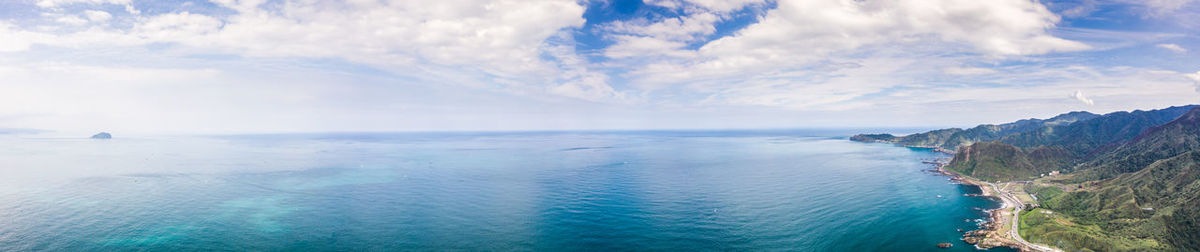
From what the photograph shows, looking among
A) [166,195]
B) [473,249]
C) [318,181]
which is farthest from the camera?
[318,181]

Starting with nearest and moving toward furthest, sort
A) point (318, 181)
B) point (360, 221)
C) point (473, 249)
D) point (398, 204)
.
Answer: point (473, 249)
point (360, 221)
point (398, 204)
point (318, 181)

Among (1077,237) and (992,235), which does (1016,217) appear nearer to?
(1077,237)

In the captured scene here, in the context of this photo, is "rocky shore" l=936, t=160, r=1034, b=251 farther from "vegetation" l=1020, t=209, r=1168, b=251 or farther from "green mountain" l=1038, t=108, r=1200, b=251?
"green mountain" l=1038, t=108, r=1200, b=251

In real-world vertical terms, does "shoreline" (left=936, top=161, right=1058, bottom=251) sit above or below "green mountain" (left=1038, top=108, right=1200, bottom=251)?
below

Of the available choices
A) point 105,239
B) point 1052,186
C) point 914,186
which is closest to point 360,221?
point 105,239

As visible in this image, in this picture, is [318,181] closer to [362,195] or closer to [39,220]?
[362,195]

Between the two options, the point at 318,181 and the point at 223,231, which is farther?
the point at 318,181

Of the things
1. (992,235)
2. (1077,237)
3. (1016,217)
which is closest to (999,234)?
(992,235)

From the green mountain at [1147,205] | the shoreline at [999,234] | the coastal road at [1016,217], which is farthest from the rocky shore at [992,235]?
the green mountain at [1147,205]

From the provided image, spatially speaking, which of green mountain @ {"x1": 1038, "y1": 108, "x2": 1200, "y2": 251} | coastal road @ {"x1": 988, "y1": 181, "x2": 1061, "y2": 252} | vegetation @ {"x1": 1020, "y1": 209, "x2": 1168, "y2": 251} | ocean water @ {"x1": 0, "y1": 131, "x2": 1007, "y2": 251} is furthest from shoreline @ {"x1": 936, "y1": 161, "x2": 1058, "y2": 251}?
green mountain @ {"x1": 1038, "y1": 108, "x2": 1200, "y2": 251}

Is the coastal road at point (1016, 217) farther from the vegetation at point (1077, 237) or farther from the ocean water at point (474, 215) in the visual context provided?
the ocean water at point (474, 215)

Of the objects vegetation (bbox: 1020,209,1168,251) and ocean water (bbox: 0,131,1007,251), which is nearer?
ocean water (bbox: 0,131,1007,251)
